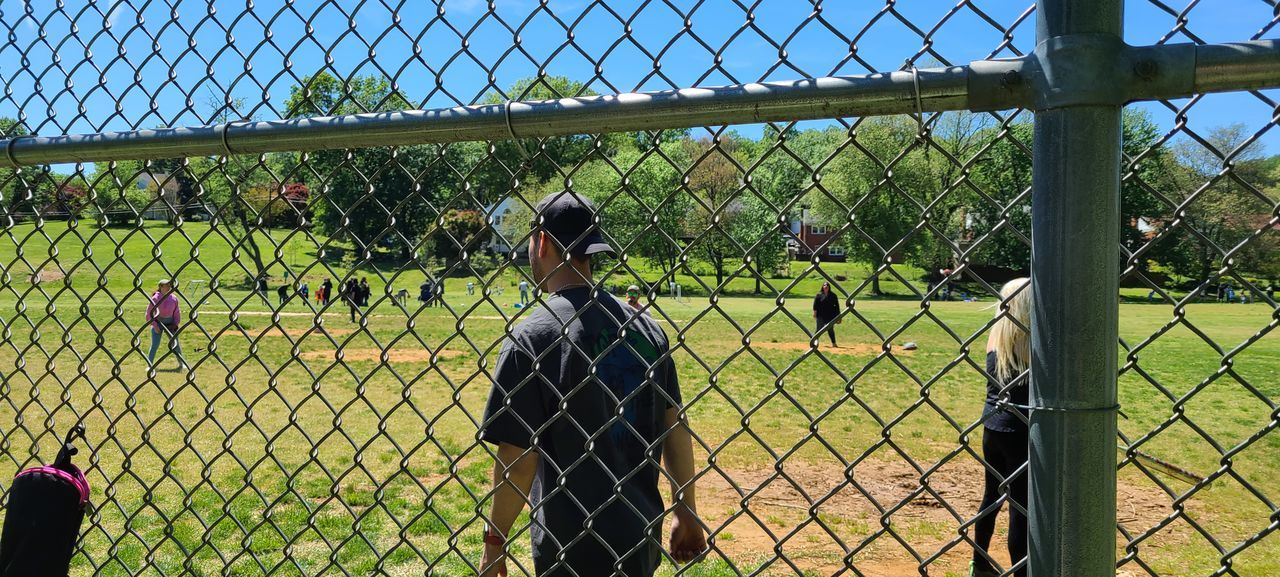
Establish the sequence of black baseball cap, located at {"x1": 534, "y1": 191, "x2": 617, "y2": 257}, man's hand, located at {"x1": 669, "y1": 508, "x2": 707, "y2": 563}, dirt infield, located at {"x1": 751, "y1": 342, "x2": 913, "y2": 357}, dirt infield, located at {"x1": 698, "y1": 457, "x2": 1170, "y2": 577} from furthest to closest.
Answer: dirt infield, located at {"x1": 751, "y1": 342, "x2": 913, "y2": 357} < dirt infield, located at {"x1": 698, "y1": 457, "x2": 1170, "y2": 577} < man's hand, located at {"x1": 669, "y1": 508, "x2": 707, "y2": 563} < black baseball cap, located at {"x1": 534, "y1": 191, "x2": 617, "y2": 257}

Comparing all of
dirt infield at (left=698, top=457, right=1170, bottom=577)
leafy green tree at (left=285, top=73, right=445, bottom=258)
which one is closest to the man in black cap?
leafy green tree at (left=285, top=73, right=445, bottom=258)

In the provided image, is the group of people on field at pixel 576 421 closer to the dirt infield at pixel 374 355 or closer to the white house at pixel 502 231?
A: the white house at pixel 502 231

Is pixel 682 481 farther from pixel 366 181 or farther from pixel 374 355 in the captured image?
pixel 374 355

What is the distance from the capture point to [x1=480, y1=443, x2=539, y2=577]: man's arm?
7.64 ft

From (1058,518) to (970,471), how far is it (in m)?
6.48

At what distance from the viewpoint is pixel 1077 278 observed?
119 cm

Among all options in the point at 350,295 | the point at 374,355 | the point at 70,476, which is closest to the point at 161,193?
the point at 70,476

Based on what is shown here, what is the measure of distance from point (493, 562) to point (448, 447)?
615 cm

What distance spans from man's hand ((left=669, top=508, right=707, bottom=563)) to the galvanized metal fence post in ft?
4.43

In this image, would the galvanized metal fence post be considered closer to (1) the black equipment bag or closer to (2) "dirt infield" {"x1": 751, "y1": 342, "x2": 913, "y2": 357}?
(1) the black equipment bag

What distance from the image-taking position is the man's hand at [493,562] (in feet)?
7.50

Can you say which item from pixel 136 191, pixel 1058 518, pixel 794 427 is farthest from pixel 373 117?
pixel 794 427

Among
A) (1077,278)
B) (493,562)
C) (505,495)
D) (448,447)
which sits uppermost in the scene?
(1077,278)

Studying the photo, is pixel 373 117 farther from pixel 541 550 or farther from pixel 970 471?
pixel 970 471
